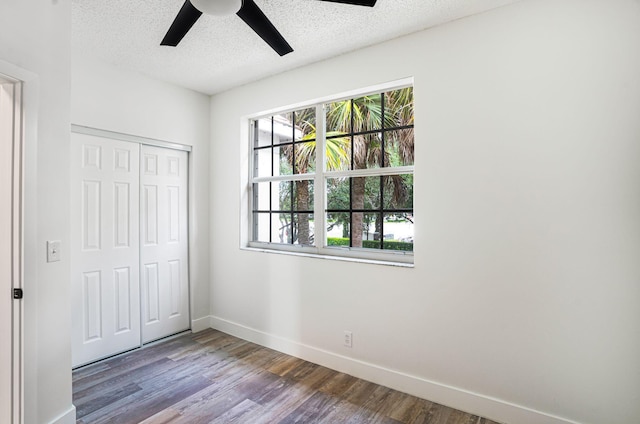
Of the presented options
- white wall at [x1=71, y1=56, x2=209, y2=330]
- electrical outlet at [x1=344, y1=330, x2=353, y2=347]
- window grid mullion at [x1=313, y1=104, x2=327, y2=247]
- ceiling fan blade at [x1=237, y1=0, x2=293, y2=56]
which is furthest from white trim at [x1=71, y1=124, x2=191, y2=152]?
electrical outlet at [x1=344, y1=330, x2=353, y2=347]

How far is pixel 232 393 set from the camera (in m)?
2.33

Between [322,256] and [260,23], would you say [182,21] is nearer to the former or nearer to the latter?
[260,23]

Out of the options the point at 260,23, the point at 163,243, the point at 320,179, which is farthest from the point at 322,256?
the point at 260,23

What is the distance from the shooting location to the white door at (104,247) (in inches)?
105

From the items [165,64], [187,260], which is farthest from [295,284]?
[165,64]

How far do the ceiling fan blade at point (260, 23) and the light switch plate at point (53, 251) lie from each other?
5.40ft

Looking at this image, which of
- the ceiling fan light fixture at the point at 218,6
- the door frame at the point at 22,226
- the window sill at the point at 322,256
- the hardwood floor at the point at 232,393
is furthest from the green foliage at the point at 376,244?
the door frame at the point at 22,226

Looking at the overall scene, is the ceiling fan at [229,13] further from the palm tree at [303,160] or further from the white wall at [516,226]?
the palm tree at [303,160]

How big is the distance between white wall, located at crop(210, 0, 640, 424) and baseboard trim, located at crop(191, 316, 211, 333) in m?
1.62

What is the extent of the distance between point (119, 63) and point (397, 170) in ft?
8.40

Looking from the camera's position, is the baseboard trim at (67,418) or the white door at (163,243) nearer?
the baseboard trim at (67,418)

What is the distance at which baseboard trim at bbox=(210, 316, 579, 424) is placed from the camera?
1953 millimetres

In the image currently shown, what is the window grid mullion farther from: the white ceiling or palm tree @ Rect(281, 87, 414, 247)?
the white ceiling

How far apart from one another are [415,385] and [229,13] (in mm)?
2594
